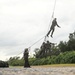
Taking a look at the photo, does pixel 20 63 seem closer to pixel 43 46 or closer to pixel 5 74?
pixel 43 46

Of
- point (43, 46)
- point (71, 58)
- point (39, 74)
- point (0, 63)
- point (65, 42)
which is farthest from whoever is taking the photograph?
point (65, 42)

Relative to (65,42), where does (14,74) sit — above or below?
below

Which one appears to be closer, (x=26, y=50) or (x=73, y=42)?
(x=26, y=50)

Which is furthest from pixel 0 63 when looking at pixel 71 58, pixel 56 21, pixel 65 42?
pixel 65 42

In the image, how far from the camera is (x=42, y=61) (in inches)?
2148

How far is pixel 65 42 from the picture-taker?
67812 mm

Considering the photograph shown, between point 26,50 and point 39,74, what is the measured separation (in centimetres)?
1335

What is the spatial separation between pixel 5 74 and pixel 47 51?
37.6 ft

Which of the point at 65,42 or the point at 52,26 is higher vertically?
the point at 65,42

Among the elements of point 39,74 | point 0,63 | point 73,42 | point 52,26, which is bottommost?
point 39,74

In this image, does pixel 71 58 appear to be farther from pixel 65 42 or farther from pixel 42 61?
pixel 65 42

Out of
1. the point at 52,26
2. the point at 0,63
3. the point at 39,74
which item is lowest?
the point at 39,74

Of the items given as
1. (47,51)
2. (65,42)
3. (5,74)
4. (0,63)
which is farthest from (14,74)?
(65,42)

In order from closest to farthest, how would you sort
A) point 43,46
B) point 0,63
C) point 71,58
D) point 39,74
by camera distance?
point 39,74, point 43,46, point 0,63, point 71,58
